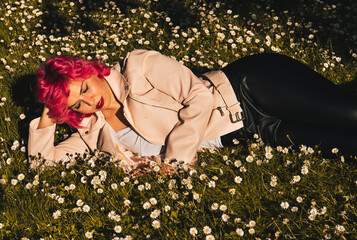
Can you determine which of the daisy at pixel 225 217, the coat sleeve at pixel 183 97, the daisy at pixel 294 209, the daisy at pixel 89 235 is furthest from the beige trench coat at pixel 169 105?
the daisy at pixel 294 209

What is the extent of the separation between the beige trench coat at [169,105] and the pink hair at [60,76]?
0.73ft

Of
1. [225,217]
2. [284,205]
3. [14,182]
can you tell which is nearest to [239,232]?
[225,217]

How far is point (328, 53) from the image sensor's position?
17.4ft

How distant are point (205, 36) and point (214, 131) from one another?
218cm

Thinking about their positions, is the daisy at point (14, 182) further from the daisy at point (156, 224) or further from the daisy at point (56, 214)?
the daisy at point (156, 224)

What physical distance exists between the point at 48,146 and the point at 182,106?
1.43m

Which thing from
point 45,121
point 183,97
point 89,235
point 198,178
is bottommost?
point 89,235

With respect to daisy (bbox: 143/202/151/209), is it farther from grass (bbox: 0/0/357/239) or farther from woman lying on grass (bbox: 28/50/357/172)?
woman lying on grass (bbox: 28/50/357/172)

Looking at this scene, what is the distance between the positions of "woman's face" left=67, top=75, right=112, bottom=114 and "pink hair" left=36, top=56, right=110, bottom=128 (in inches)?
1.5

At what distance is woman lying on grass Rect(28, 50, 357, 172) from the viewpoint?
350 centimetres

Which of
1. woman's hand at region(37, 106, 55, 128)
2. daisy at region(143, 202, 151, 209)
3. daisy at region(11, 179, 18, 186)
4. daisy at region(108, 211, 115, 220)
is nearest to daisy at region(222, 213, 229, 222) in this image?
daisy at region(143, 202, 151, 209)

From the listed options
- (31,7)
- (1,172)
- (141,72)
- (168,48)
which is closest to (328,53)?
(168,48)

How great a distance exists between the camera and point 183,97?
3705 mm

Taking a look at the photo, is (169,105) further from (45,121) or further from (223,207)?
(45,121)
